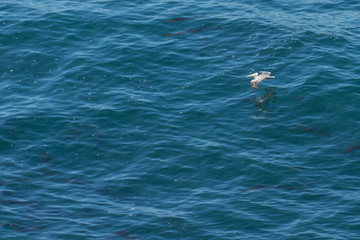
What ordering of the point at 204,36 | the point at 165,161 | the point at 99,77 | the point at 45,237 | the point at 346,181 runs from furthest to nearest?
the point at 204,36
the point at 99,77
the point at 165,161
the point at 346,181
the point at 45,237

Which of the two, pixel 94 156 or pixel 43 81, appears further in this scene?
pixel 43 81

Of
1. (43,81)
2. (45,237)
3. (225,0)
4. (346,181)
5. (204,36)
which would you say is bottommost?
(45,237)

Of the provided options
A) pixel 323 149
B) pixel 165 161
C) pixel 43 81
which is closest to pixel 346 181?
pixel 323 149

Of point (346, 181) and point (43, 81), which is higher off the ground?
point (43, 81)

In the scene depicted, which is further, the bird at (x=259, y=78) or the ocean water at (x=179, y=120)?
the bird at (x=259, y=78)

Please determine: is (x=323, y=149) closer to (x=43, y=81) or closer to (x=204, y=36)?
(x=204, y=36)

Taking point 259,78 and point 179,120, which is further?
point 259,78

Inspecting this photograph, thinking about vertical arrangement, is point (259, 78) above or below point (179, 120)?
above

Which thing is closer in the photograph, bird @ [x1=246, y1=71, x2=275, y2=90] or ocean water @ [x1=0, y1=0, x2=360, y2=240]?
ocean water @ [x1=0, y1=0, x2=360, y2=240]
